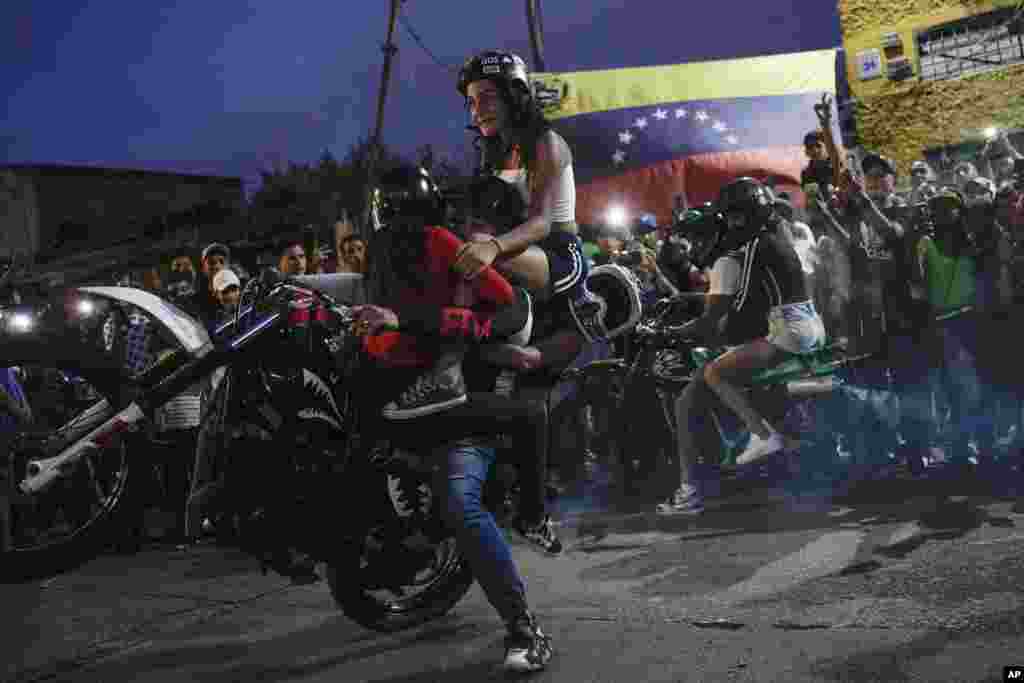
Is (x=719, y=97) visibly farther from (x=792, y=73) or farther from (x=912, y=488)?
(x=912, y=488)

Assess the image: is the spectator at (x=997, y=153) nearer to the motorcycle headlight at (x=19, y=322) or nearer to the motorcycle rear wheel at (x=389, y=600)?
the motorcycle rear wheel at (x=389, y=600)

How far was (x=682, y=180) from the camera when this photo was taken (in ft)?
49.0

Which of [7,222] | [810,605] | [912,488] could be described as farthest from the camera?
[7,222]

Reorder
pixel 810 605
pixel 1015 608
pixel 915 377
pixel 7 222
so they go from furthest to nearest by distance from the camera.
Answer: pixel 7 222
pixel 915 377
pixel 810 605
pixel 1015 608

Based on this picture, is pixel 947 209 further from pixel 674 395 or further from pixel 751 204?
pixel 674 395

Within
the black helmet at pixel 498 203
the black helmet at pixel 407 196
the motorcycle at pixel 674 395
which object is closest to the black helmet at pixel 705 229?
the motorcycle at pixel 674 395

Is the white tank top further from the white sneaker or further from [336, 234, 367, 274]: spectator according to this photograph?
[336, 234, 367, 274]: spectator

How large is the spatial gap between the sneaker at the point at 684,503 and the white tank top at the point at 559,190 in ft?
9.54

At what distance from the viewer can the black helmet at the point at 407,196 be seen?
3.32 m

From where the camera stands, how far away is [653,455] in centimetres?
719

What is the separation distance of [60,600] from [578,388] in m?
3.80

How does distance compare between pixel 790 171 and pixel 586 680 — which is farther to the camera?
pixel 790 171

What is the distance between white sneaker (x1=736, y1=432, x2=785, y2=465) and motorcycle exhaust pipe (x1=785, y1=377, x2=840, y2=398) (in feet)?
1.03

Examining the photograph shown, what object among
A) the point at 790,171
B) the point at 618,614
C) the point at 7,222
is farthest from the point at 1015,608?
the point at 7,222
